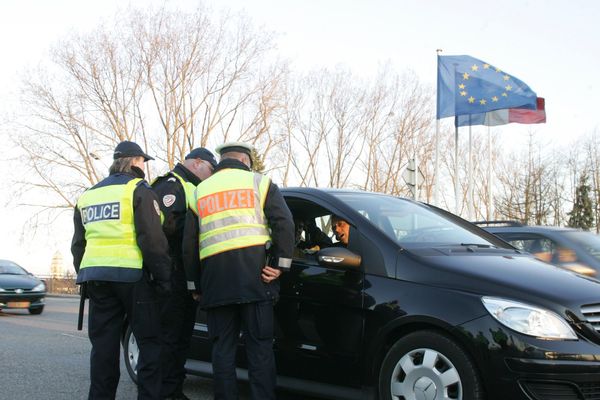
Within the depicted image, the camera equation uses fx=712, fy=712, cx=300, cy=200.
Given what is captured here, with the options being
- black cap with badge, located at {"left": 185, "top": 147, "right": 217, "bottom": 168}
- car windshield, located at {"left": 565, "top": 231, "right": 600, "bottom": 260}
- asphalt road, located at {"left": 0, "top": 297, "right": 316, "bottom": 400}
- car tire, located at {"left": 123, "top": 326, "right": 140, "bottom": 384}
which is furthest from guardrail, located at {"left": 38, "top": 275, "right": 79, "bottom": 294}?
black cap with badge, located at {"left": 185, "top": 147, "right": 217, "bottom": 168}

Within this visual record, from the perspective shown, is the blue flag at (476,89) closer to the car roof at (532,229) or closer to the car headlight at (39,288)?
the car roof at (532,229)

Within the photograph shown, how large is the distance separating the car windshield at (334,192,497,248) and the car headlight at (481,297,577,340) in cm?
82

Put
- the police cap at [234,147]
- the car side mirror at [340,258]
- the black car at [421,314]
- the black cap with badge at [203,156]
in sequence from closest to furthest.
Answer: the black car at [421,314], the car side mirror at [340,258], the police cap at [234,147], the black cap with badge at [203,156]

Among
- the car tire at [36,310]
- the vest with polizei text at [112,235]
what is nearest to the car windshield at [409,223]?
the vest with polizei text at [112,235]

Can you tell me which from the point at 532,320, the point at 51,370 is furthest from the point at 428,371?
the point at 51,370

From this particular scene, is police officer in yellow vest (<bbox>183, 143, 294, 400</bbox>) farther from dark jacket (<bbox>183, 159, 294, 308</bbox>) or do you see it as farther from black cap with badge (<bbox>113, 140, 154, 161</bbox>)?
black cap with badge (<bbox>113, 140, 154, 161</bbox>)

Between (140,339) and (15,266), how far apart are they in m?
14.8

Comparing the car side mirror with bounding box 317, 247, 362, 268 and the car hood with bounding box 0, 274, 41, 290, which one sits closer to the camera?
the car side mirror with bounding box 317, 247, 362, 268

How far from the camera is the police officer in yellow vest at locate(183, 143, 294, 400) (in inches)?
178

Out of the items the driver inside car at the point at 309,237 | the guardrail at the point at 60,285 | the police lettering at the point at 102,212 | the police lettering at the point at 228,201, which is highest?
the police lettering at the point at 228,201

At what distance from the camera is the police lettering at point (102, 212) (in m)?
4.82

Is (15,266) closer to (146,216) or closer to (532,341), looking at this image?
(146,216)

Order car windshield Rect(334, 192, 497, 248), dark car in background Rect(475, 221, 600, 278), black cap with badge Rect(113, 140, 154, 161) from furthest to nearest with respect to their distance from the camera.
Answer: dark car in background Rect(475, 221, 600, 278)
black cap with badge Rect(113, 140, 154, 161)
car windshield Rect(334, 192, 497, 248)

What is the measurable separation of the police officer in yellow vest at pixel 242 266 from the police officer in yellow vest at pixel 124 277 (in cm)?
34
